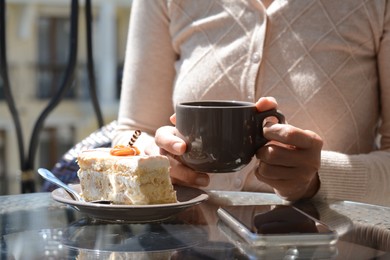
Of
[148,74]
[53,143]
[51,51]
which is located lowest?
[53,143]

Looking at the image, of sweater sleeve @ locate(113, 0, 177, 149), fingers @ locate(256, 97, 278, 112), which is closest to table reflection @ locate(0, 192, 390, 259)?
fingers @ locate(256, 97, 278, 112)

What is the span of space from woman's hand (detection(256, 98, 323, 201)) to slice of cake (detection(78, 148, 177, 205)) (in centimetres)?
11

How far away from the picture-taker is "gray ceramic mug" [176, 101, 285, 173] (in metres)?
0.69

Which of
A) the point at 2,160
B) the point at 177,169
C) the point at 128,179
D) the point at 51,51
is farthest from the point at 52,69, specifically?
the point at 128,179

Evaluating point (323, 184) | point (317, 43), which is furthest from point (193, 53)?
point (323, 184)

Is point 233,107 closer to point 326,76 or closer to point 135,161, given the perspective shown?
point 135,161

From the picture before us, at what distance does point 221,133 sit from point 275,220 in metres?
0.10

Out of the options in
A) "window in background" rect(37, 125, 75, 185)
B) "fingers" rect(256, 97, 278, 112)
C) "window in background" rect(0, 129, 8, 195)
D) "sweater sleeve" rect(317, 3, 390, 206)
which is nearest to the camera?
"fingers" rect(256, 97, 278, 112)

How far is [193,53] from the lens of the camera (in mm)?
1024

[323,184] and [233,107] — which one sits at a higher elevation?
[233,107]

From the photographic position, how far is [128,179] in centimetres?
66

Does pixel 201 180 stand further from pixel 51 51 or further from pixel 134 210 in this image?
pixel 51 51

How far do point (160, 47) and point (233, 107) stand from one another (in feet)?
1.32

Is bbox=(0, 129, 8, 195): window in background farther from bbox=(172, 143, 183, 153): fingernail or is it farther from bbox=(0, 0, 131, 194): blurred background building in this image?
bbox=(172, 143, 183, 153): fingernail
